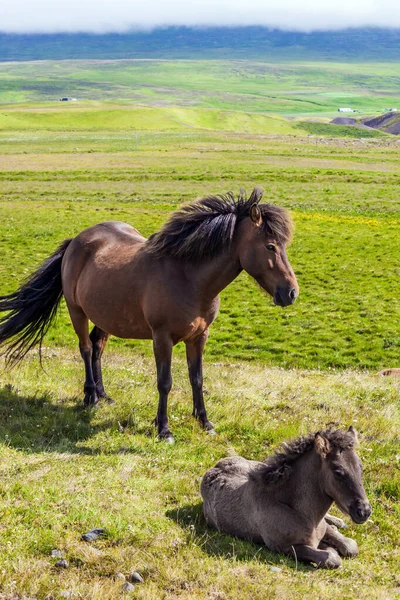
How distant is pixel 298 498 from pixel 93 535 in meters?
2.38

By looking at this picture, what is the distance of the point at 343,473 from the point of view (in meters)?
7.32

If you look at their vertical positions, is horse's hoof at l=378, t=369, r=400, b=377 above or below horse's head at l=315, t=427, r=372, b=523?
below

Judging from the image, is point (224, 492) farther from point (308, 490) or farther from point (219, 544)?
point (308, 490)

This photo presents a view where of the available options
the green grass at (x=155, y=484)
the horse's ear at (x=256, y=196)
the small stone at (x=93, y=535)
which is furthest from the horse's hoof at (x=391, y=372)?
the small stone at (x=93, y=535)

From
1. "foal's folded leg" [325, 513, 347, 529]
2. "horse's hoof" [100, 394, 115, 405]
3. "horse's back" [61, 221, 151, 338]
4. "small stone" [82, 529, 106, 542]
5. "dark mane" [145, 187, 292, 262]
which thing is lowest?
"horse's hoof" [100, 394, 115, 405]

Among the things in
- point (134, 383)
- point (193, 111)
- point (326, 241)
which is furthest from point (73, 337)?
point (193, 111)

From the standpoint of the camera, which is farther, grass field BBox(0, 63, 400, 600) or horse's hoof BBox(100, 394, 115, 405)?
horse's hoof BBox(100, 394, 115, 405)

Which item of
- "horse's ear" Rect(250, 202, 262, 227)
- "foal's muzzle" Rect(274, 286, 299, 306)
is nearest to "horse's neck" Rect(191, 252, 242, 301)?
"horse's ear" Rect(250, 202, 262, 227)

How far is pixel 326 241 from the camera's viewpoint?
3694 cm

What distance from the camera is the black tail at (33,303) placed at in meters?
13.1

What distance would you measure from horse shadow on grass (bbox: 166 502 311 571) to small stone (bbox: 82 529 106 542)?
3.22 ft

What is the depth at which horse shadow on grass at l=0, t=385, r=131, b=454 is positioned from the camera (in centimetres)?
1018

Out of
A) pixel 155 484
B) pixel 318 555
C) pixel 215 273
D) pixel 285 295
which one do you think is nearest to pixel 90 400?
pixel 215 273

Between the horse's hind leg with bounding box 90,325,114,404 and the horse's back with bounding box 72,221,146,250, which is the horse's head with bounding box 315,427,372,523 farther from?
the horse's back with bounding box 72,221,146,250
